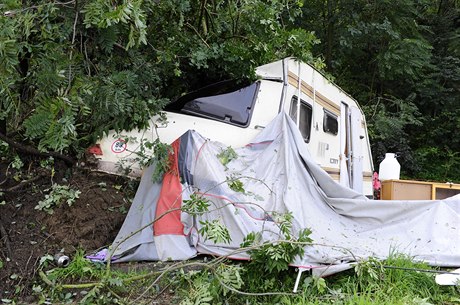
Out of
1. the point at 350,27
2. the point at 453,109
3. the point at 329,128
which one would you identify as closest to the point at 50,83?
the point at 329,128

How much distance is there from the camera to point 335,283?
12.1 feet

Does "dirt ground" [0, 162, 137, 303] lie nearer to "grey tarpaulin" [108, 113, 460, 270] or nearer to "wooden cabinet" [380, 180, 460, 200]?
"grey tarpaulin" [108, 113, 460, 270]

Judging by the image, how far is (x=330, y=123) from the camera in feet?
23.7

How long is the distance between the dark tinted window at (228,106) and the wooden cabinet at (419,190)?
9.79 feet

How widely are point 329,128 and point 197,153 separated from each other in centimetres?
318

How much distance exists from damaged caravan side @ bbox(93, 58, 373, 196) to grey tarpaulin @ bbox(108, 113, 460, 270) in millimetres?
400

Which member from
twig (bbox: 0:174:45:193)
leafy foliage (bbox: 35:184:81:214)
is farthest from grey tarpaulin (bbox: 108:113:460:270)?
twig (bbox: 0:174:45:193)

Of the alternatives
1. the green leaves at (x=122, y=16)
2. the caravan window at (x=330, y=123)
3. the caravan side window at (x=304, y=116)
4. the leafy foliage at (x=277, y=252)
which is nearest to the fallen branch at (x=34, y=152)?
the green leaves at (x=122, y=16)

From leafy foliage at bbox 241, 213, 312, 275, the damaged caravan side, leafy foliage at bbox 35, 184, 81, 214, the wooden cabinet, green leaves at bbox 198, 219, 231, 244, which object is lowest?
leafy foliage at bbox 241, 213, 312, 275

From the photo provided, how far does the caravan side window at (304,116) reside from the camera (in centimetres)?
595

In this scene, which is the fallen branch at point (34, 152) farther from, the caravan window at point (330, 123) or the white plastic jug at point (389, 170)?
the white plastic jug at point (389, 170)

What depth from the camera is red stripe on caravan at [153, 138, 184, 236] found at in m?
4.26

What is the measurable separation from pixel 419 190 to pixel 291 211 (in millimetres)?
3381

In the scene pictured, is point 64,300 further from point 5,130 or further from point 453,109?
point 453,109
